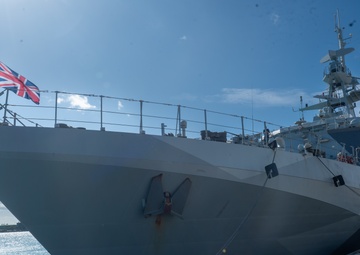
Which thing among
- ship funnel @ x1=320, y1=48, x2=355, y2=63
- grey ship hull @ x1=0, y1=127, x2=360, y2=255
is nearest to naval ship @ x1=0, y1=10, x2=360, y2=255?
grey ship hull @ x1=0, y1=127, x2=360, y2=255

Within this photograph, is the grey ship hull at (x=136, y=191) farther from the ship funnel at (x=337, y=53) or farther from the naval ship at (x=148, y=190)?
the ship funnel at (x=337, y=53)

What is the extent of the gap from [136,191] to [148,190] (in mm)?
279

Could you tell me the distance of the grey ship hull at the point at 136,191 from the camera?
7.89 m

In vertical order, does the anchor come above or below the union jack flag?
below

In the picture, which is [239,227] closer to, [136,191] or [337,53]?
[136,191]

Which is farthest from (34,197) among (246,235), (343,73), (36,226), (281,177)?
Result: (343,73)

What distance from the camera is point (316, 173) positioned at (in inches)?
421

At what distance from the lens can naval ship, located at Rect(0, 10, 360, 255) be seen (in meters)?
7.91

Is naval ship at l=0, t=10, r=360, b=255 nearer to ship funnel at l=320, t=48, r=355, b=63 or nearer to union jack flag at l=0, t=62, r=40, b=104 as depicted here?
union jack flag at l=0, t=62, r=40, b=104

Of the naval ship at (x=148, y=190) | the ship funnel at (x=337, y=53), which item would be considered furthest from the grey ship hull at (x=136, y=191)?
the ship funnel at (x=337, y=53)

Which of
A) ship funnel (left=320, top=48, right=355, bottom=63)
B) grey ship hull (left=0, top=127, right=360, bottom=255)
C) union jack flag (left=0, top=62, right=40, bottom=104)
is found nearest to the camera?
grey ship hull (left=0, top=127, right=360, bottom=255)

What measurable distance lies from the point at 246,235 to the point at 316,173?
2.95 metres

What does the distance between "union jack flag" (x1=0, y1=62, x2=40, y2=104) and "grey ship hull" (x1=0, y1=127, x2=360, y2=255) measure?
107 centimetres

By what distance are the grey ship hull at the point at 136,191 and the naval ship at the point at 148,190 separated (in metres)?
0.02
